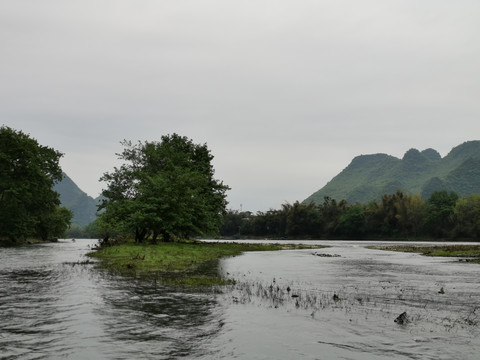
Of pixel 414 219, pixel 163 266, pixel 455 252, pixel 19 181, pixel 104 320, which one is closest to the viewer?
pixel 104 320

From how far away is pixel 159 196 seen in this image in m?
58.4

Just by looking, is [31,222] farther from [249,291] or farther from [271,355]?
[271,355]

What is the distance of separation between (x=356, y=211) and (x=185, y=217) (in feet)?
462

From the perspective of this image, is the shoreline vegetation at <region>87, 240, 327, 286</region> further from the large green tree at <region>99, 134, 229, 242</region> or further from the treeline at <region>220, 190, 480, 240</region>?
the treeline at <region>220, 190, 480, 240</region>

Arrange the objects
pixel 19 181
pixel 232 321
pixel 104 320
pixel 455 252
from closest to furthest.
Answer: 1. pixel 104 320
2. pixel 232 321
3. pixel 455 252
4. pixel 19 181

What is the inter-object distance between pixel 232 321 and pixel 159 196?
1747 inches

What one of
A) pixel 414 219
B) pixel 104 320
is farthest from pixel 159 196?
pixel 414 219

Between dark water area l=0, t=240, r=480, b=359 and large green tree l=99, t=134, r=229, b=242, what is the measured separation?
31.2m

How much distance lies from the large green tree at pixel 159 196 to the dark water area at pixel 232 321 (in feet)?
102

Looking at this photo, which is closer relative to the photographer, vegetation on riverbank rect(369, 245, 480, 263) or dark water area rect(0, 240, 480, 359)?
Result: dark water area rect(0, 240, 480, 359)

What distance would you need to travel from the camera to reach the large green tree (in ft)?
188

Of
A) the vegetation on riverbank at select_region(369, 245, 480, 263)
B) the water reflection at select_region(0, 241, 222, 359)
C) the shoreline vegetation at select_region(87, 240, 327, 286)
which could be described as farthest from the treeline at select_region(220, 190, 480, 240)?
the water reflection at select_region(0, 241, 222, 359)

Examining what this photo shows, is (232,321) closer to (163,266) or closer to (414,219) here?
(163,266)

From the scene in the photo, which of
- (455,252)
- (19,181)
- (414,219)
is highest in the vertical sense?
(19,181)
